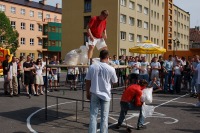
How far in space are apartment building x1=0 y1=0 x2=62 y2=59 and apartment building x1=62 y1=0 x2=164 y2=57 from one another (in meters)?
17.0

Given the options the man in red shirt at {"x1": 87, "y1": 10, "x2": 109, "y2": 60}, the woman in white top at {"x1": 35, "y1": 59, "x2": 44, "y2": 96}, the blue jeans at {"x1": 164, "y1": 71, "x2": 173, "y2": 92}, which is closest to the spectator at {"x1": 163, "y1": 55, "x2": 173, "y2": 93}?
the blue jeans at {"x1": 164, "y1": 71, "x2": 173, "y2": 92}

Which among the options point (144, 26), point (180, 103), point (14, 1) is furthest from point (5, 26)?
point (180, 103)

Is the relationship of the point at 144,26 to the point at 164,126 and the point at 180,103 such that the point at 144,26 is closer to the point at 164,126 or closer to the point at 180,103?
the point at 180,103

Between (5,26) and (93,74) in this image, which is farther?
(5,26)

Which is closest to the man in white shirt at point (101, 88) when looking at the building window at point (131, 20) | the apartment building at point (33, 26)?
the building window at point (131, 20)

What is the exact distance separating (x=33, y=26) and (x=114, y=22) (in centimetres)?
2824

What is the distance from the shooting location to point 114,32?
152ft

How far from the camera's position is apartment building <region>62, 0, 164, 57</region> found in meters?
46.6

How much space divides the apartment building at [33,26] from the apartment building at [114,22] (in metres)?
17.0

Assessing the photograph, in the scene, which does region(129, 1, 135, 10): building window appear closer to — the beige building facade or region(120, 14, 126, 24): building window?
the beige building facade

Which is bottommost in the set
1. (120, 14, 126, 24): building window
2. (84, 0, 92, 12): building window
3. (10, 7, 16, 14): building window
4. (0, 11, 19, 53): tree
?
(0, 11, 19, 53): tree

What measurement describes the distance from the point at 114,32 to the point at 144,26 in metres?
11.9

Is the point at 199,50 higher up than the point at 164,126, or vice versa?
the point at 199,50

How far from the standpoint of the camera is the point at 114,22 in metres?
46.5
